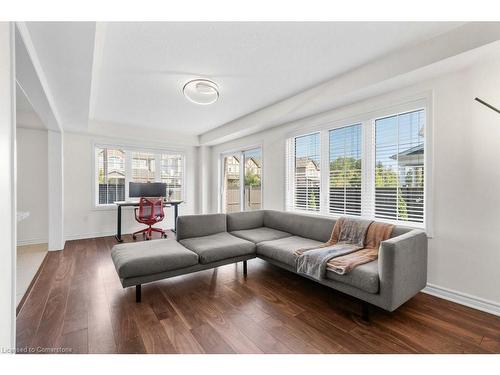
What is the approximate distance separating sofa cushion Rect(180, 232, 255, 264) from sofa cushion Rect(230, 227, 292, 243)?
17cm

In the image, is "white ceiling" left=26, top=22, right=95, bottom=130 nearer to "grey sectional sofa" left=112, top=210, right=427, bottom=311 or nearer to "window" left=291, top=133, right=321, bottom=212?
"grey sectional sofa" left=112, top=210, right=427, bottom=311

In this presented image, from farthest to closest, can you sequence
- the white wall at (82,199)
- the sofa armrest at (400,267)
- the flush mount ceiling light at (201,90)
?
the white wall at (82,199) < the flush mount ceiling light at (201,90) < the sofa armrest at (400,267)

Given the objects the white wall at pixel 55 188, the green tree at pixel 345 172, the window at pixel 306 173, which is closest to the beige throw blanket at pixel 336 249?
the green tree at pixel 345 172

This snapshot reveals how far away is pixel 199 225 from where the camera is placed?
3.19 meters

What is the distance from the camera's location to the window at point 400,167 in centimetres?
254

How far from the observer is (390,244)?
1.79 meters

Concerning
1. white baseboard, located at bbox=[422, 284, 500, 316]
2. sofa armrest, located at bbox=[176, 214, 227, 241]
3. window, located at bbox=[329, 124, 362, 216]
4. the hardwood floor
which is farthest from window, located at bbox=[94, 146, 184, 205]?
white baseboard, located at bbox=[422, 284, 500, 316]

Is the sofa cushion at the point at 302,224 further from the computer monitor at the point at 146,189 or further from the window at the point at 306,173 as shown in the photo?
the computer monitor at the point at 146,189

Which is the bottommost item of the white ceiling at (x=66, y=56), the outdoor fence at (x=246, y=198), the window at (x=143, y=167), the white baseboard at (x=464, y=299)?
the white baseboard at (x=464, y=299)

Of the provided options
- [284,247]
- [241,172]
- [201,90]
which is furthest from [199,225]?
[241,172]

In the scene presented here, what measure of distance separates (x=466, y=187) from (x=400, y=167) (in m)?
0.64

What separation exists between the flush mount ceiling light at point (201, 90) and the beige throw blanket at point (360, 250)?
218cm
